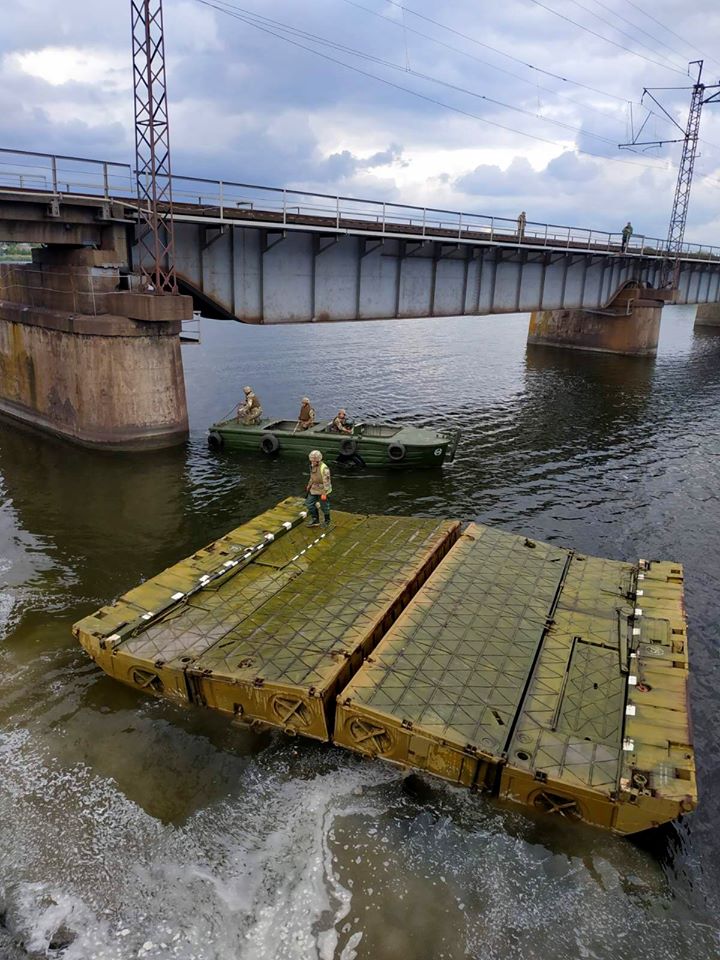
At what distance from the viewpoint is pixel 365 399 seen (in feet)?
117

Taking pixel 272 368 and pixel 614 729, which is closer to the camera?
pixel 614 729

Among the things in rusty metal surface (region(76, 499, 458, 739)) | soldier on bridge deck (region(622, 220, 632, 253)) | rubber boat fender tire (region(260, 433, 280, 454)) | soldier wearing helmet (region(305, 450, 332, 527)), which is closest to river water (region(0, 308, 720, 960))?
rusty metal surface (region(76, 499, 458, 739))

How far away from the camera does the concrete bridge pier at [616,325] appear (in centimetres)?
5225

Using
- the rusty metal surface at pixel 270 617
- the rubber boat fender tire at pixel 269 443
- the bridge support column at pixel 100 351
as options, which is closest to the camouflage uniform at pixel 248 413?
the rubber boat fender tire at pixel 269 443

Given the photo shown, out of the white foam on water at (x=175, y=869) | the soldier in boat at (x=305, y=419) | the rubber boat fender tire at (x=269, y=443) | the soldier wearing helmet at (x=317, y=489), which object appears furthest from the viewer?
the soldier in boat at (x=305, y=419)

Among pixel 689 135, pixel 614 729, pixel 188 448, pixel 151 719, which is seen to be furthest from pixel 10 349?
pixel 689 135

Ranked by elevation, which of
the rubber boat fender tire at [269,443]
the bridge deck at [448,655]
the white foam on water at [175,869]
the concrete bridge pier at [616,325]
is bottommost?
the white foam on water at [175,869]

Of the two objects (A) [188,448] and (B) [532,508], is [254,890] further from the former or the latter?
(A) [188,448]

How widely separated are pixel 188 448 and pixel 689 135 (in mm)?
53042

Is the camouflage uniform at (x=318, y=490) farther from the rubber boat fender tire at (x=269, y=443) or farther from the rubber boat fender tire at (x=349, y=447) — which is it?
the rubber boat fender tire at (x=269, y=443)

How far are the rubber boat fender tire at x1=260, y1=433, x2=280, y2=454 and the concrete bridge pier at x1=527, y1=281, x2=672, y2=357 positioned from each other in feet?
117

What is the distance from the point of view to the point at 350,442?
23594 millimetres

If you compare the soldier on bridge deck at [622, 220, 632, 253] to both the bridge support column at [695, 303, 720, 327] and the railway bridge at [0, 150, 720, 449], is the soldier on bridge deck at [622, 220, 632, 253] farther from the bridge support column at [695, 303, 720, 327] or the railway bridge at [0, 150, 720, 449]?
the bridge support column at [695, 303, 720, 327]

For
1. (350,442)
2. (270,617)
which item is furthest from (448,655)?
(350,442)
